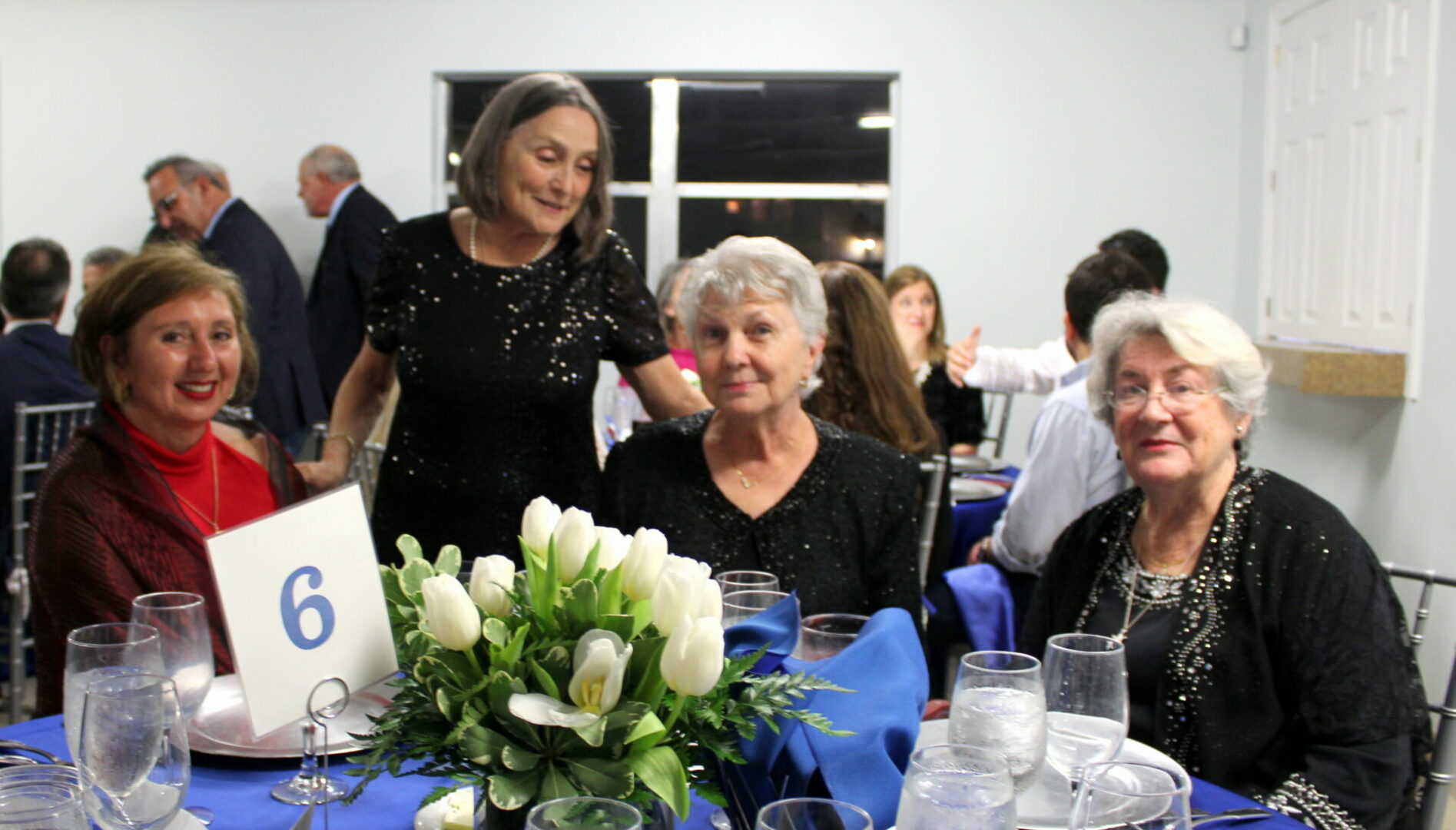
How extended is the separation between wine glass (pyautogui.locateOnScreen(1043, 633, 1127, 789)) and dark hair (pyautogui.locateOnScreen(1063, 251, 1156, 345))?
7.13 ft

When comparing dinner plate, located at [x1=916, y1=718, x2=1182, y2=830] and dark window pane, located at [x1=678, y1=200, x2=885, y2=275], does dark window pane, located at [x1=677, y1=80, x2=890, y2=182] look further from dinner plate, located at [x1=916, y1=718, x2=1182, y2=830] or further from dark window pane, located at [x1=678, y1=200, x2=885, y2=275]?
dinner plate, located at [x1=916, y1=718, x2=1182, y2=830]

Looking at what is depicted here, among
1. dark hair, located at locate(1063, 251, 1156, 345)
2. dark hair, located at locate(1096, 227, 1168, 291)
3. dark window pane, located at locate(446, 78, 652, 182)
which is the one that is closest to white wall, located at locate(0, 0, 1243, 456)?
dark window pane, located at locate(446, 78, 652, 182)

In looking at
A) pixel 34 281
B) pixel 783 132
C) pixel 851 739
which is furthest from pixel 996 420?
pixel 851 739

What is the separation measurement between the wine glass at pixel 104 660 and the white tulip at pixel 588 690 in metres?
0.50

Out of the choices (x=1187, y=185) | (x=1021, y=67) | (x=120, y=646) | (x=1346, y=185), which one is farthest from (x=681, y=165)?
(x=120, y=646)

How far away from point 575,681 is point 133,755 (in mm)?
398

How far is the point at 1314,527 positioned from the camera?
1.78 m

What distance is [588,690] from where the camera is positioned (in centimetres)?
96

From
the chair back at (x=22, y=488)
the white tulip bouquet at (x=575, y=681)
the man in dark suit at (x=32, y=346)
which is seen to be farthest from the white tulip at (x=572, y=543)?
the man in dark suit at (x=32, y=346)

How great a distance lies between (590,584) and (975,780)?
0.33 m

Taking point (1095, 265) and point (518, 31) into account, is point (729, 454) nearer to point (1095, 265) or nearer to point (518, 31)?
point (1095, 265)

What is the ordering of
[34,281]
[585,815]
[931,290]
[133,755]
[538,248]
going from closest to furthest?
[585,815] → [133,755] → [538,248] → [34,281] → [931,290]

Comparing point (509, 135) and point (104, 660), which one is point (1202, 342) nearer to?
point (509, 135)

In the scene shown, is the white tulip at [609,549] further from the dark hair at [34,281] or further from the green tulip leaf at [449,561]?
the dark hair at [34,281]
